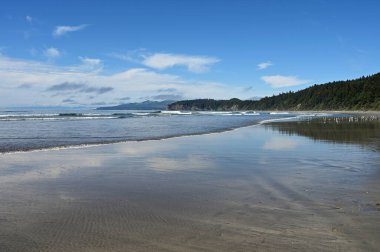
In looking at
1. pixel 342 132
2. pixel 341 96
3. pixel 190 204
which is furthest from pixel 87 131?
pixel 341 96

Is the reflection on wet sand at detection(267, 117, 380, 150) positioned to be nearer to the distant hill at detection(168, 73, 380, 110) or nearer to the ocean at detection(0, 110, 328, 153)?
the ocean at detection(0, 110, 328, 153)

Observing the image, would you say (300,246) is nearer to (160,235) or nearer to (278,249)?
(278,249)

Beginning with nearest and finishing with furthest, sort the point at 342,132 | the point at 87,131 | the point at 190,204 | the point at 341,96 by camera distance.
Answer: the point at 190,204, the point at 342,132, the point at 87,131, the point at 341,96

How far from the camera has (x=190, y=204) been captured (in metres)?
7.97

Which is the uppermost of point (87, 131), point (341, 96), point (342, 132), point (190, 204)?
point (341, 96)

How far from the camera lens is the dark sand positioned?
19.0ft

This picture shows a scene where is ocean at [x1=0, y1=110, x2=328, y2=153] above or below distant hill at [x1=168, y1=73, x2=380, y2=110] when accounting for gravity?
below

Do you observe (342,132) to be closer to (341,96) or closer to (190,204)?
(190,204)

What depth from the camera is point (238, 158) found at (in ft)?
49.4

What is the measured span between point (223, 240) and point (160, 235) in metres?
0.98

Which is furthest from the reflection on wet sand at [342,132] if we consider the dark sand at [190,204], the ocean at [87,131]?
the dark sand at [190,204]

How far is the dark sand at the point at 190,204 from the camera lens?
19.0 ft

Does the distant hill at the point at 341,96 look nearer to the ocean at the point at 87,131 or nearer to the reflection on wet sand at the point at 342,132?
the reflection on wet sand at the point at 342,132

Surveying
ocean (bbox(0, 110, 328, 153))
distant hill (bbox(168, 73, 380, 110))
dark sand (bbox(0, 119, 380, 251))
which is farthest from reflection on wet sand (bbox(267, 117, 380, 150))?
distant hill (bbox(168, 73, 380, 110))
